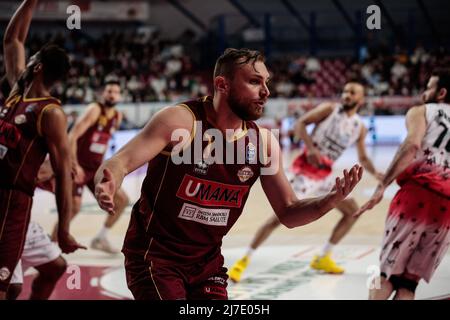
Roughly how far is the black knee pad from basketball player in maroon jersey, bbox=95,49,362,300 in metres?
1.51

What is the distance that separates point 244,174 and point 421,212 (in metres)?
1.81

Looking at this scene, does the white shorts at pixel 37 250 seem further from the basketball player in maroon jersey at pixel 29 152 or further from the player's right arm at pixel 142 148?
the player's right arm at pixel 142 148

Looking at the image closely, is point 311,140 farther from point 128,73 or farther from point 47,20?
point 47,20

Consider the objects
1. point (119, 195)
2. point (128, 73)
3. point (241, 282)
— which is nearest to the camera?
point (241, 282)

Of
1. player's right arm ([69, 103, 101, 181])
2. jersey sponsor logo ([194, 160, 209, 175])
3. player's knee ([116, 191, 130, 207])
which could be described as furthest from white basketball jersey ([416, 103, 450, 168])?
player's knee ([116, 191, 130, 207])

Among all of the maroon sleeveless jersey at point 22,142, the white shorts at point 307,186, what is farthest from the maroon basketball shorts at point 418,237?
the white shorts at point 307,186

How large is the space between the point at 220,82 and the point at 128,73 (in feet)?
72.7

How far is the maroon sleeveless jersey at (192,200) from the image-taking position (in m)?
3.66

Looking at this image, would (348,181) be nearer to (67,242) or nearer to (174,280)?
(174,280)

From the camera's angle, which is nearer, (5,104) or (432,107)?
(5,104)

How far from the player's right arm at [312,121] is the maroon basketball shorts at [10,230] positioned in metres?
3.62

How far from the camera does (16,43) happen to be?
205 inches
